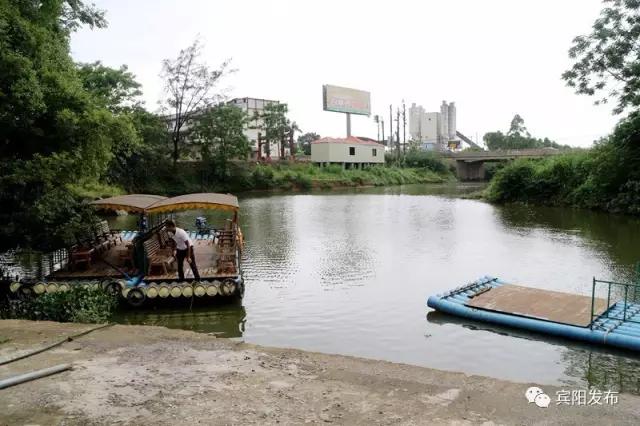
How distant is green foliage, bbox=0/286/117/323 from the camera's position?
11.9 metres

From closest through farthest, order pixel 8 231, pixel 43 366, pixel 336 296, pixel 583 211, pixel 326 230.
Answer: pixel 43 366 < pixel 8 231 < pixel 336 296 < pixel 326 230 < pixel 583 211

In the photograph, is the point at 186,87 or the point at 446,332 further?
the point at 186,87

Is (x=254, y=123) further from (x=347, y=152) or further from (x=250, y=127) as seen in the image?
(x=347, y=152)

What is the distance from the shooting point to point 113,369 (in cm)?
802

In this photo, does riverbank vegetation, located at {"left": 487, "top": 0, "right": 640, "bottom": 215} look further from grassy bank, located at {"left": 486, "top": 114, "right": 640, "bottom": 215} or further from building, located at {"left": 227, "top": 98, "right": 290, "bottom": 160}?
building, located at {"left": 227, "top": 98, "right": 290, "bottom": 160}

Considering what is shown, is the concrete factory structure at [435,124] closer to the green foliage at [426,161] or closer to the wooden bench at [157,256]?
the green foliage at [426,161]

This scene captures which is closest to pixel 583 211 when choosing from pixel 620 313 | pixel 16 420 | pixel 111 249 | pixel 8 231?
pixel 620 313

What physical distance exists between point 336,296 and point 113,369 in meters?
8.02

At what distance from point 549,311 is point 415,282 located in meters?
5.19

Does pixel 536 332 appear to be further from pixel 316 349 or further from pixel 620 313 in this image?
pixel 316 349

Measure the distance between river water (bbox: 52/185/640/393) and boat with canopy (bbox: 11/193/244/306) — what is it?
0.63 meters

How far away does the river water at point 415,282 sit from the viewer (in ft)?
34.6

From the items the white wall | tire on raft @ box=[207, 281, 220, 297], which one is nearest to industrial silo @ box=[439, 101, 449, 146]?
the white wall

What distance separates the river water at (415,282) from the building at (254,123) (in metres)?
35.5
